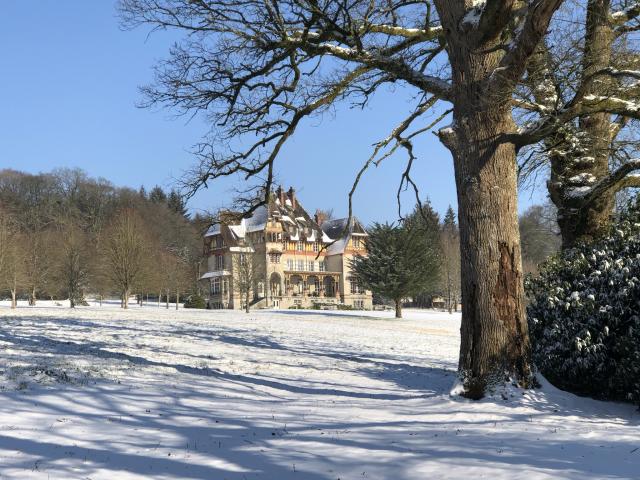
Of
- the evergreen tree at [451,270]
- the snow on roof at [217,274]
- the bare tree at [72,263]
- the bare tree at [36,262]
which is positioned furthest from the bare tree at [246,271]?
the evergreen tree at [451,270]

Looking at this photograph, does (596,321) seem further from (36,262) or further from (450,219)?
(450,219)

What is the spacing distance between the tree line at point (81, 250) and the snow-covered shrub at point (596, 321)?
23.8 ft

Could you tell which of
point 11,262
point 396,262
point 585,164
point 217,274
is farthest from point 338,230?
point 585,164

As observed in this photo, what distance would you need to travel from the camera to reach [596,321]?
820 cm

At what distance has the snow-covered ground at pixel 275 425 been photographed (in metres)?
4.71

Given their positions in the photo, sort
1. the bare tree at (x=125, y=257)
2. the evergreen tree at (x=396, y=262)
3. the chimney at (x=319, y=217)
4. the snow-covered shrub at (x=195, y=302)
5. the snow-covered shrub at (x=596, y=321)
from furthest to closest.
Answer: the chimney at (x=319, y=217)
the snow-covered shrub at (x=195, y=302)
the bare tree at (x=125, y=257)
the evergreen tree at (x=396, y=262)
the snow-covered shrub at (x=596, y=321)

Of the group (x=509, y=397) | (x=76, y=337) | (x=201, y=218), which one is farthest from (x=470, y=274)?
(x=76, y=337)

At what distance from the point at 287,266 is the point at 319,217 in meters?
12.3

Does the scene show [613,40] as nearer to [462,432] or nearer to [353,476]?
[462,432]

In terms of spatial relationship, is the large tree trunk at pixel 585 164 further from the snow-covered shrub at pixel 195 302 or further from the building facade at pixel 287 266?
the building facade at pixel 287 266

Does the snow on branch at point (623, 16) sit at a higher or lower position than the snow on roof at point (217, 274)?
higher

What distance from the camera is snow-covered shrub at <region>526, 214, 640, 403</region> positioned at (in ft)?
25.7

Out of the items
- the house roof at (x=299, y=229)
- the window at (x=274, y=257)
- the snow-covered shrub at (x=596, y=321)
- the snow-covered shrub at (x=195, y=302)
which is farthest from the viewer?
the window at (x=274, y=257)

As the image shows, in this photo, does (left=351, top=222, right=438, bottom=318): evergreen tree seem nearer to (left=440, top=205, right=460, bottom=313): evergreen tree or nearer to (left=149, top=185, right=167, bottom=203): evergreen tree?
(left=440, top=205, right=460, bottom=313): evergreen tree
